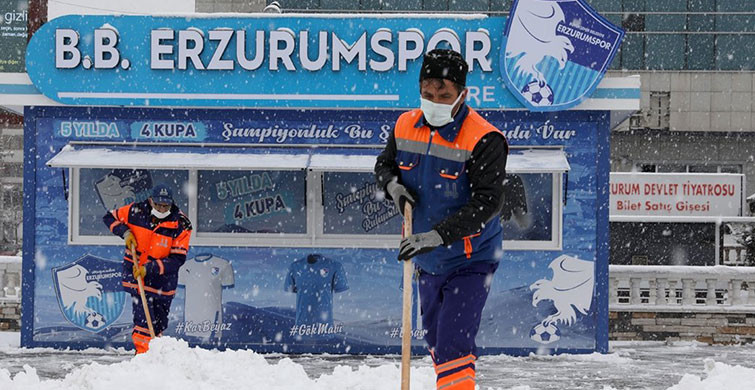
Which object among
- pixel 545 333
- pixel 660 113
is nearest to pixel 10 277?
pixel 545 333

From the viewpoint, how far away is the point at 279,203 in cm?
1126

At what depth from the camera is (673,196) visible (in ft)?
61.3

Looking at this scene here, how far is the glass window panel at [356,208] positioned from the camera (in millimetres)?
11156

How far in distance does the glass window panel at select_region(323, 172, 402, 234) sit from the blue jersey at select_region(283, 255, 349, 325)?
434 millimetres

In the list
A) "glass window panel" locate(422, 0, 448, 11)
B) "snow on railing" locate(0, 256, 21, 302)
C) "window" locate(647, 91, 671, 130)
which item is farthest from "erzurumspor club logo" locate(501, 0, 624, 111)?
"window" locate(647, 91, 671, 130)

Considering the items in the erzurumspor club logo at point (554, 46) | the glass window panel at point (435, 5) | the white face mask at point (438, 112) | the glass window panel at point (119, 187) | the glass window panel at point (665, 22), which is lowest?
the glass window panel at point (119, 187)

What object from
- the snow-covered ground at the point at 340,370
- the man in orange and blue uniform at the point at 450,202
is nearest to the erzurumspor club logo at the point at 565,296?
the snow-covered ground at the point at 340,370

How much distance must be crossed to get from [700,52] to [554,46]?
30.1 meters

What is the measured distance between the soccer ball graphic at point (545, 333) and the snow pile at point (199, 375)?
9.99 feet

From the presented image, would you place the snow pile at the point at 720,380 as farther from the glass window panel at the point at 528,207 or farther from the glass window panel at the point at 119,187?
the glass window panel at the point at 119,187

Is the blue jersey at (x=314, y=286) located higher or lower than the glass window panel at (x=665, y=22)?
lower

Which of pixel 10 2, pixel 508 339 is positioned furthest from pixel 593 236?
pixel 10 2

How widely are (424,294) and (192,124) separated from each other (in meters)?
6.44

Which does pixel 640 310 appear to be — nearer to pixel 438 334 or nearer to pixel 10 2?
pixel 438 334
